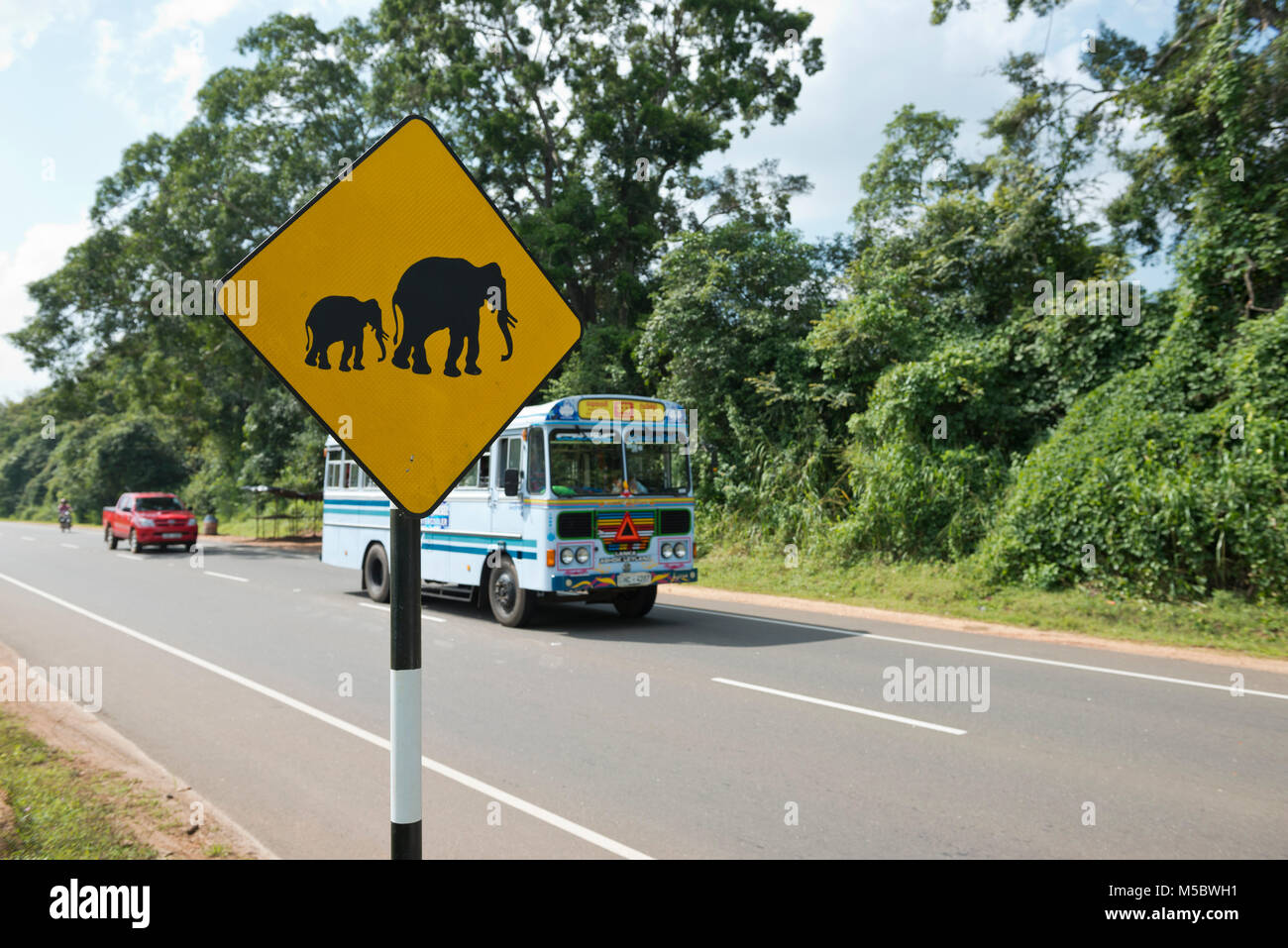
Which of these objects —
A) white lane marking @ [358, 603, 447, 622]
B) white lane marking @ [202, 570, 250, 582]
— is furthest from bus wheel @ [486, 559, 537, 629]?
white lane marking @ [202, 570, 250, 582]

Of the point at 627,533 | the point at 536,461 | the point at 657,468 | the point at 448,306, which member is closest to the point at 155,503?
the point at 536,461

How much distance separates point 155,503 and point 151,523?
139 cm

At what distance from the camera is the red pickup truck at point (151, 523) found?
2672 centimetres

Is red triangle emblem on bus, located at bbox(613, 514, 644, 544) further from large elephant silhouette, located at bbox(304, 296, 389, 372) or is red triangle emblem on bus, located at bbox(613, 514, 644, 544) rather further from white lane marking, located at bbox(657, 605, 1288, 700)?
large elephant silhouette, located at bbox(304, 296, 389, 372)

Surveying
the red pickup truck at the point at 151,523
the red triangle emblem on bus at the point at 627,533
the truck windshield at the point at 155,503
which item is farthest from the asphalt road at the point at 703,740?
the truck windshield at the point at 155,503

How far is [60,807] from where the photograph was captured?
5027 millimetres

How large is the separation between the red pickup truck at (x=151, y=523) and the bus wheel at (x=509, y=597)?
1857 cm

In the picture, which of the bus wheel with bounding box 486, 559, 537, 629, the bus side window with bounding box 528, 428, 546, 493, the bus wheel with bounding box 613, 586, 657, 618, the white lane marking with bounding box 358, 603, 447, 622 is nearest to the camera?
the bus side window with bounding box 528, 428, 546, 493

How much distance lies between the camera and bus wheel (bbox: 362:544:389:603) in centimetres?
1485

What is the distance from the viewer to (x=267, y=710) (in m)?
7.73

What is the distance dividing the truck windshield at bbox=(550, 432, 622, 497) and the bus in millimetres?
15

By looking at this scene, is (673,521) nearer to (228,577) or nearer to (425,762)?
(425,762)

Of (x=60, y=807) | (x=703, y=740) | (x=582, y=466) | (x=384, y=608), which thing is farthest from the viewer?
(x=384, y=608)

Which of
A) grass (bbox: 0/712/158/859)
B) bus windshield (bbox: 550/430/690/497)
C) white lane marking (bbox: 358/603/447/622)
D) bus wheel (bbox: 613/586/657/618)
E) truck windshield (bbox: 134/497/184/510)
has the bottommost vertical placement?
white lane marking (bbox: 358/603/447/622)
